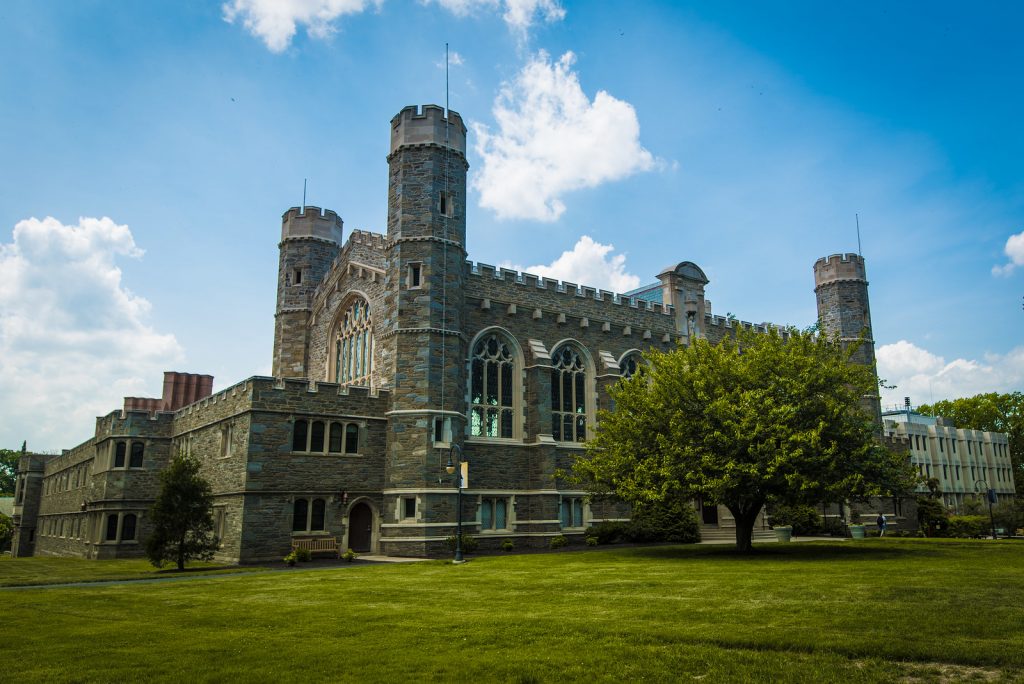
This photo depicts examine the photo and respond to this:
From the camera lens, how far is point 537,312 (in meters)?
33.9

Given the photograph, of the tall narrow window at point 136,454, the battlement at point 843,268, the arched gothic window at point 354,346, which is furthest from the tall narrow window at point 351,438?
the battlement at point 843,268

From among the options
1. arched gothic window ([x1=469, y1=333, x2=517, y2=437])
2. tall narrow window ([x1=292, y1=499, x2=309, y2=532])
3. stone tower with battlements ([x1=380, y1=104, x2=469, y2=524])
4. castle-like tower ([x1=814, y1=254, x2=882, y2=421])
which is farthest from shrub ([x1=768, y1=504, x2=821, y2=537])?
tall narrow window ([x1=292, y1=499, x2=309, y2=532])

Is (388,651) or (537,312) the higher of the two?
(537,312)

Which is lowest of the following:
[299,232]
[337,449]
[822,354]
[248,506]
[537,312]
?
[248,506]

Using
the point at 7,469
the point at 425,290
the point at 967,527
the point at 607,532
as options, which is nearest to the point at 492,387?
the point at 425,290

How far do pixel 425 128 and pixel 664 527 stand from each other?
19579 millimetres

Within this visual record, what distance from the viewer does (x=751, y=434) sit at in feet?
71.5

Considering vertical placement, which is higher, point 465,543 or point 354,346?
point 354,346

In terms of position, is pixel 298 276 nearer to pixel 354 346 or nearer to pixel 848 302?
pixel 354 346

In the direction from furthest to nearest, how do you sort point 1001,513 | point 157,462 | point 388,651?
point 1001,513, point 157,462, point 388,651

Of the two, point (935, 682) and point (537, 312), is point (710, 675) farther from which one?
point (537, 312)

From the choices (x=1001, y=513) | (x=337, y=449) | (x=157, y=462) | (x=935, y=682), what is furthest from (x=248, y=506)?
(x=1001, y=513)

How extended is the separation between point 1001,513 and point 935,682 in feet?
144

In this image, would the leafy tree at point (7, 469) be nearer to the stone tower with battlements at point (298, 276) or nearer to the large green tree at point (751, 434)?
the stone tower with battlements at point (298, 276)
